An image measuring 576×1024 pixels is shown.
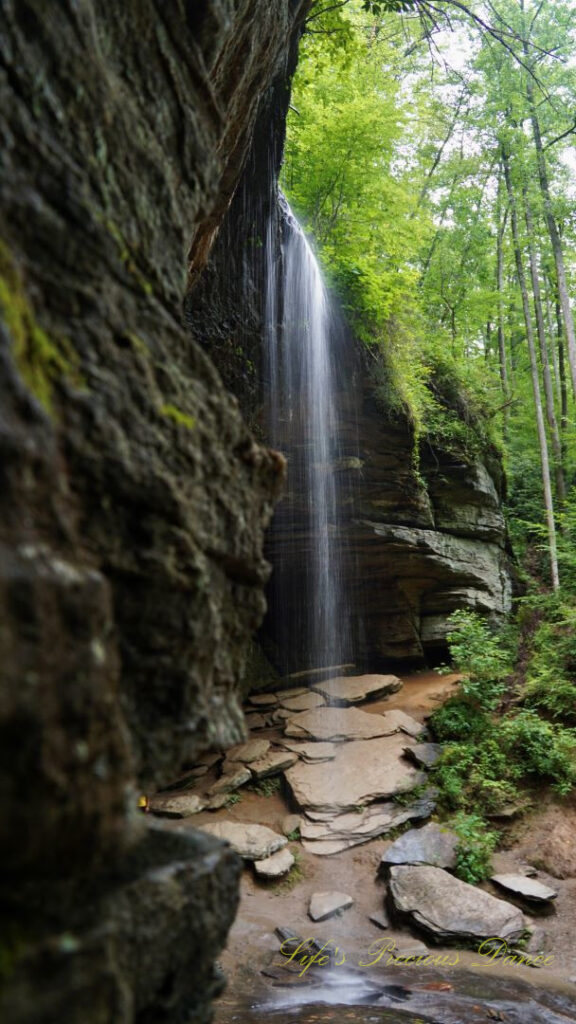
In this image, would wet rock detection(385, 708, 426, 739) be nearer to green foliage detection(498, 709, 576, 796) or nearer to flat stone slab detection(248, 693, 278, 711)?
green foliage detection(498, 709, 576, 796)

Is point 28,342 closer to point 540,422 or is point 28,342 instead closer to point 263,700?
point 263,700

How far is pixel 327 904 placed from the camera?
6.92m

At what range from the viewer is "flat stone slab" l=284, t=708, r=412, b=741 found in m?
10.0

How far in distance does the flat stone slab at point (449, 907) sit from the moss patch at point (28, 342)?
6.80m

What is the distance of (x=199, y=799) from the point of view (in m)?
9.23

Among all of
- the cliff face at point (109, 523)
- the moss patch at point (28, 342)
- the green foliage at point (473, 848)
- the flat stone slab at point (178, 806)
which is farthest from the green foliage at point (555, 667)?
the moss patch at point (28, 342)

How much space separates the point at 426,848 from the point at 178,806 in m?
3.68

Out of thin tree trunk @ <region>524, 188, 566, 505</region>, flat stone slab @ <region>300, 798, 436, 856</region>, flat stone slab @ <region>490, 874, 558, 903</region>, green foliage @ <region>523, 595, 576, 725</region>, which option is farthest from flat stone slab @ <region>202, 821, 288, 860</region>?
thin tree trunk @ <region>524, 188, 566, 505</region>

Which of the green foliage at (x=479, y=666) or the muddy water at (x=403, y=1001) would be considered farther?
the green foliage at (x=479, y=666)

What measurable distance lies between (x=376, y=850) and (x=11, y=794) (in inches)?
306

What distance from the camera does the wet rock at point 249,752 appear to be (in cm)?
998

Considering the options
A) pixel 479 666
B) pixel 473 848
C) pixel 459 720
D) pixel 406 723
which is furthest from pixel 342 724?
pixel 473 848

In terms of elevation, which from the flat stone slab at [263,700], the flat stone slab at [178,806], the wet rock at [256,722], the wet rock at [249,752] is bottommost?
the flat stone slab at [178,806]

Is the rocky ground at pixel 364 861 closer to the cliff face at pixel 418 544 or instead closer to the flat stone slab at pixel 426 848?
the flat stone slab at pixel 426 848
